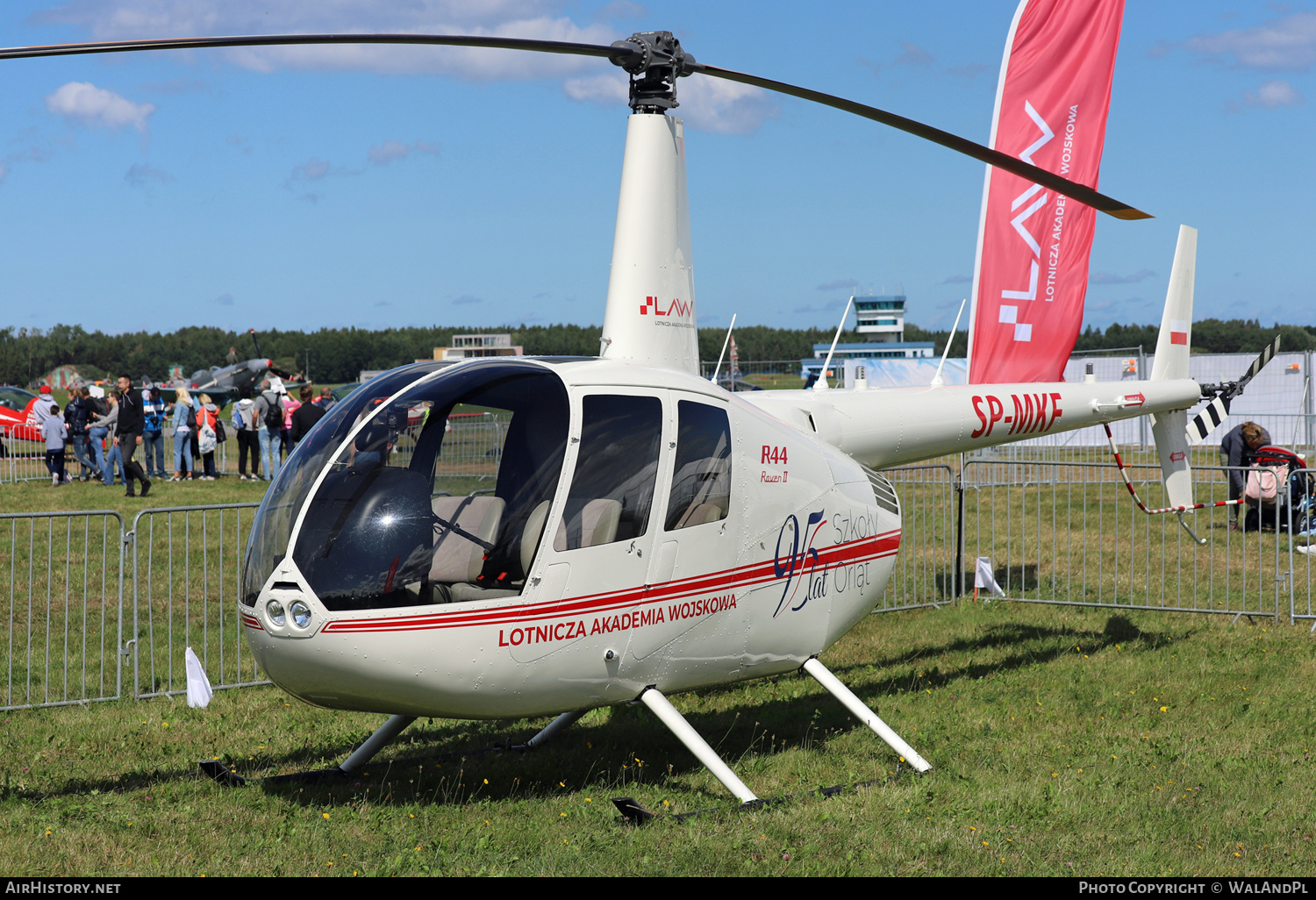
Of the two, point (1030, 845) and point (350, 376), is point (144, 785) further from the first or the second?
point (350, 376)

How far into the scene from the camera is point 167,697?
7.46 m

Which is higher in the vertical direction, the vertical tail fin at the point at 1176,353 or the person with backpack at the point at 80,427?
the vertical tail fin at the point at 1176,353

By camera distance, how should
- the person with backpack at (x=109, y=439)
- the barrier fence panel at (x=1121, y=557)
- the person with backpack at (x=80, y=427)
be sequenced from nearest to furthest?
the barrier fence panel at (x=1121, y=557)
the person with backpack at (x=109, y=439)
the person with backpack at (x=80, y=427)

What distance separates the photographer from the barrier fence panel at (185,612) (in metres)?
7.59

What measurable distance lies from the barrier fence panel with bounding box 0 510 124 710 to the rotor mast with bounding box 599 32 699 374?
3.94 meters

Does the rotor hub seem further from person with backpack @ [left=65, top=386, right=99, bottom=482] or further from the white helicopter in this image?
person with backpack @ [left=65, top=386, right=99, bottom=482]

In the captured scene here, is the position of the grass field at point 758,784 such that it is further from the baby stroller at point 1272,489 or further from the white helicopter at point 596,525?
the baby stroller at point 1272,489

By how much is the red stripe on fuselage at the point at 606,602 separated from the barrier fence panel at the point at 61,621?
3.52 metres

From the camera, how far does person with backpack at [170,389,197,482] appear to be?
20.4m

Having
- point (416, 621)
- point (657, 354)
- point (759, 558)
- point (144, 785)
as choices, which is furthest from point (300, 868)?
point (657, 354)

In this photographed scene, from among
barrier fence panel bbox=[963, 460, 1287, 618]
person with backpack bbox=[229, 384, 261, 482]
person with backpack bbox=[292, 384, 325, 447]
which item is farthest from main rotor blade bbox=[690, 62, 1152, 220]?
person with backpack bbox=[229, 384, 261, 482]

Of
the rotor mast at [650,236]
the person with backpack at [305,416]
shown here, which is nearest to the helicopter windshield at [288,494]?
the rotor mast at [650,236]

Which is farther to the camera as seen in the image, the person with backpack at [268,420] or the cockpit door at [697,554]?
the person with backpack at [268,420]

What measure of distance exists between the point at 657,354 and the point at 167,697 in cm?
439
